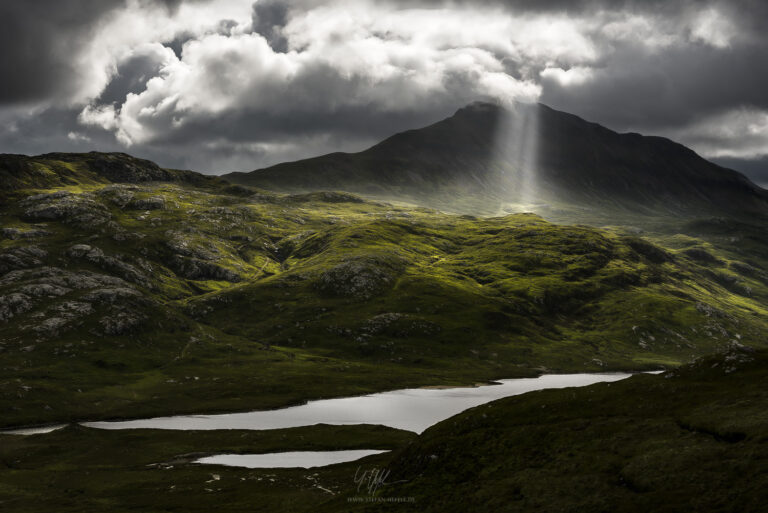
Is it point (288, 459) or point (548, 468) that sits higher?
point (548, 468)

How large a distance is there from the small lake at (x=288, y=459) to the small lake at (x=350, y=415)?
2799cm

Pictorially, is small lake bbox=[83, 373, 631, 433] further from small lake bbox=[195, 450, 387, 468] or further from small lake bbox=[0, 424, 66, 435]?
small lake bbox=[195, 450, 387, 468]

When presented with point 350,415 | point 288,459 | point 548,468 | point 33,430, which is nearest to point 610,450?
point 548,468

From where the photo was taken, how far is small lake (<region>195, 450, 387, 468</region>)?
358 ft

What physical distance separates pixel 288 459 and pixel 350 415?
48.6 metres

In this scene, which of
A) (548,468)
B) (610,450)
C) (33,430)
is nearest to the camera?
(548,468)

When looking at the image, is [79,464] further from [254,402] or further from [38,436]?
[254,402]

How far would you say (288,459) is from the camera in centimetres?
11400

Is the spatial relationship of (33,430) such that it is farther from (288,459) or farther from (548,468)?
(548,468)

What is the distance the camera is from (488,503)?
155ft

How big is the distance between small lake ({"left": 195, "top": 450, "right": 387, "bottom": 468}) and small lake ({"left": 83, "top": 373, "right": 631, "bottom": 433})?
28.0m

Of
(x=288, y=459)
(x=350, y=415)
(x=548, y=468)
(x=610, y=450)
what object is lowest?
(x=288, y=459)

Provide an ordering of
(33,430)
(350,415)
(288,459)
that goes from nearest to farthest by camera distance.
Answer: (288,459)
(33,430)
(350,415)

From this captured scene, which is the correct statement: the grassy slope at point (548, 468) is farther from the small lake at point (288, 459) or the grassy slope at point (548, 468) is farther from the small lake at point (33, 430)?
the small lake at point (33, 430)
